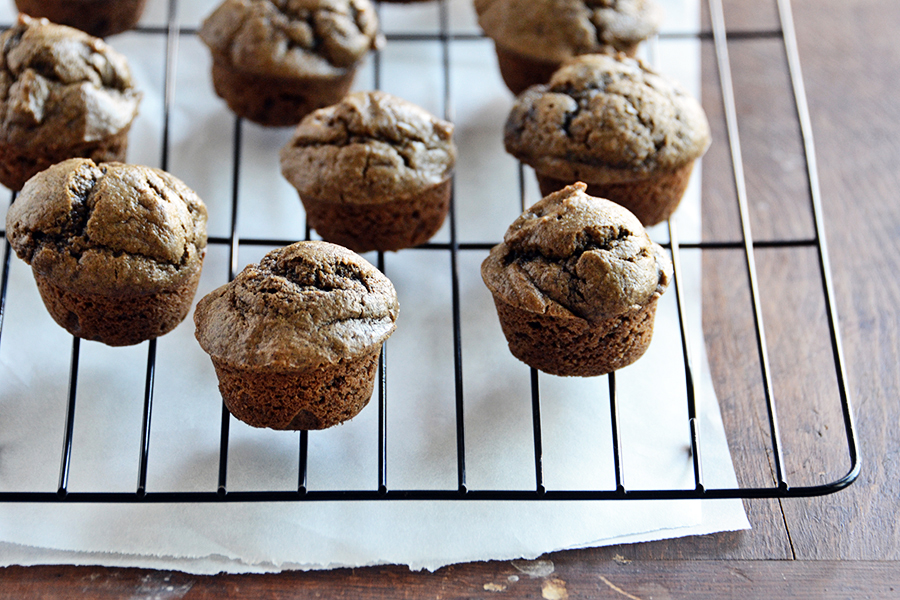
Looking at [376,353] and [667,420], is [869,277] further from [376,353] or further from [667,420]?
[376,353]

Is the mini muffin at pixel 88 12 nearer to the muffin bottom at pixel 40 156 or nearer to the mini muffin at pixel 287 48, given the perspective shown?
the mini muffin at pixel 287 48

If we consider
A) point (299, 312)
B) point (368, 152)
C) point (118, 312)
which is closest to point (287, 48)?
point (368, 152)

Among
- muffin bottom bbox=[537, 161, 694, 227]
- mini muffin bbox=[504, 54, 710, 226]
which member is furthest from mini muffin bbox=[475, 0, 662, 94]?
muffin bottom bbox=[537, 161, 694, 227]

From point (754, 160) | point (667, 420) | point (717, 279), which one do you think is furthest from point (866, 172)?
point (667, 420)

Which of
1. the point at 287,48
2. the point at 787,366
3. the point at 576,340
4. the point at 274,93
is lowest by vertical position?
the point at 787,366

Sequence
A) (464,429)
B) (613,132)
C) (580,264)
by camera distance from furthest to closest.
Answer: (613,132) → (464,429) → (580,264)

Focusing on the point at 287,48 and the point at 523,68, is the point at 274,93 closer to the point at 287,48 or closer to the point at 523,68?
the point at 287,48
